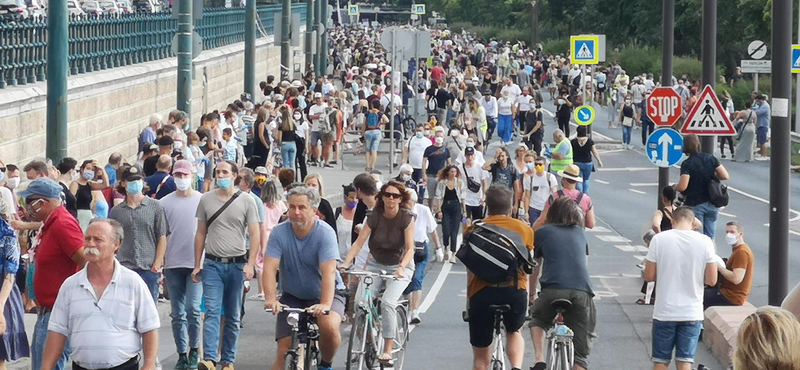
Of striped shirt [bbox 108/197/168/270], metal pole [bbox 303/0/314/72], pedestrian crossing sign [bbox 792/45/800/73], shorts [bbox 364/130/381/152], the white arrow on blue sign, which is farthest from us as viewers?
metal pole [bbox 303/0/314/72]

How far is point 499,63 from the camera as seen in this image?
205 ft

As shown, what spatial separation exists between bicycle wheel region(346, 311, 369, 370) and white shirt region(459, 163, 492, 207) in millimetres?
9418

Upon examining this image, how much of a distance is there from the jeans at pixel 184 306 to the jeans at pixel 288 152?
52.1 ft

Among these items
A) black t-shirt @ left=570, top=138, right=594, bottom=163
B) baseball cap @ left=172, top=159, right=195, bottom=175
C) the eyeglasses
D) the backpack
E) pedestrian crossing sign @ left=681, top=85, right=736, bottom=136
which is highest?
pedestrian crossing sign @ left=681, top=85, right=736, bottom=136

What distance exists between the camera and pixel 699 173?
16391 mm

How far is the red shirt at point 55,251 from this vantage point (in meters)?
9.58

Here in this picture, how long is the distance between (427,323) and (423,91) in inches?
1181

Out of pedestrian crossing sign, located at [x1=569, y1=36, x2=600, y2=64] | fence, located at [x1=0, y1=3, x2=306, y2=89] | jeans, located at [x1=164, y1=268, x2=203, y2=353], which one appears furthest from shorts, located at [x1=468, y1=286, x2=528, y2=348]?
pedestrian crossing sign, located at [x1=569, y1=36, x2=600, y2=64]

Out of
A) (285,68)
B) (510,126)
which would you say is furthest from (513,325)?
(285,68)

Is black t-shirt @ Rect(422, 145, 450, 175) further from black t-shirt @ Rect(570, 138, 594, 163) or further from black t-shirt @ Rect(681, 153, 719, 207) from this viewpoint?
black t-shirt @ Rect(681, 153, 719, 207)

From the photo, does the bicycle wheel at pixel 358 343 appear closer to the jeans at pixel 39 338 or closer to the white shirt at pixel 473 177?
the jeans at pixel 39 338

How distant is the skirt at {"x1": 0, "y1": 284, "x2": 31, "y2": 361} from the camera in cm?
994

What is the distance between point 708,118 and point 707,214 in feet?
3.49

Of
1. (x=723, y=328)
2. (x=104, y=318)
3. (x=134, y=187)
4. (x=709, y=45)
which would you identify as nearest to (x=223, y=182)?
(x=134, y=187)
